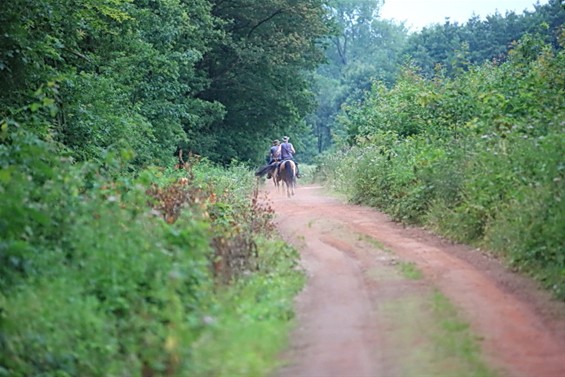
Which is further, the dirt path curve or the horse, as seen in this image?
the horse

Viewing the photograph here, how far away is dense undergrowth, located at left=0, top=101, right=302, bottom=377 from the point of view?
21.3 ft

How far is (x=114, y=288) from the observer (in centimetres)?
734

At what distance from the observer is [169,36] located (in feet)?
90.9

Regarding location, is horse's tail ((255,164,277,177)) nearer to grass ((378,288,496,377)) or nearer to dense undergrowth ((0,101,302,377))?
dense undergrowth ((0,101,302,377))

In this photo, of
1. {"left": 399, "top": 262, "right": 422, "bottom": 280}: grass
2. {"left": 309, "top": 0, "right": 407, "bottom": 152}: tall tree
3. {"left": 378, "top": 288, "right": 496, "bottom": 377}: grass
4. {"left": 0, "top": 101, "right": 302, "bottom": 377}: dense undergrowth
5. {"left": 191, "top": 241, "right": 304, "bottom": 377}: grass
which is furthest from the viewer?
{"left": 309, "top": 0, "right": 407, "bottom": 152}: tall tree

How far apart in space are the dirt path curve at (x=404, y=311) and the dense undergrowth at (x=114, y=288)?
52 cm

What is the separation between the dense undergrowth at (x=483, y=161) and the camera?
11.2m

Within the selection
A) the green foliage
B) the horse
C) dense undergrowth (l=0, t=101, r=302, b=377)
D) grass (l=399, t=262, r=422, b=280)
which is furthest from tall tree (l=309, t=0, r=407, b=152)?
dense undergrowth (l=0, t=101, r=302, b=377)

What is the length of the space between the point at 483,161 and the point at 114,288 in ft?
28.5

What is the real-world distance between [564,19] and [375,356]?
5324 centimetres

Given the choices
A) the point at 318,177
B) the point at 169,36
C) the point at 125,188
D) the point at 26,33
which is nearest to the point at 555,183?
the point at 125,188

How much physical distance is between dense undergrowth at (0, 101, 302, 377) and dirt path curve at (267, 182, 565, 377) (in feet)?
1.72

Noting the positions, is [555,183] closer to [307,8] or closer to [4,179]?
[4,179]

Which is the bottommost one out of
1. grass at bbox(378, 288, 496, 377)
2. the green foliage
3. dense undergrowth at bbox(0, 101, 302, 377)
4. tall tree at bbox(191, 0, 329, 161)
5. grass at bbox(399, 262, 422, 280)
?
grass at bbox(378, 288, 496, 377)
